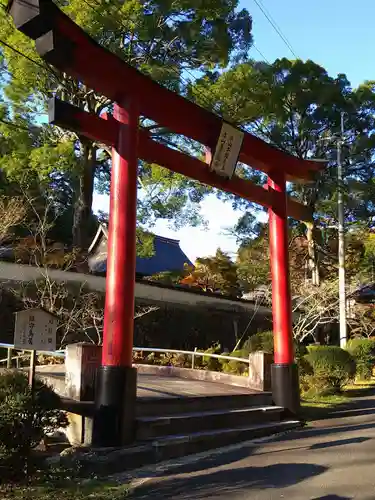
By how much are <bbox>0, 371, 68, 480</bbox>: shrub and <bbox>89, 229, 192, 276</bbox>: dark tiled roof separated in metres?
22.6

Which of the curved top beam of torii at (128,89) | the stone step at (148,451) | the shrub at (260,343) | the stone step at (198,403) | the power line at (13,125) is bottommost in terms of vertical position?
the stone step at (148,451)

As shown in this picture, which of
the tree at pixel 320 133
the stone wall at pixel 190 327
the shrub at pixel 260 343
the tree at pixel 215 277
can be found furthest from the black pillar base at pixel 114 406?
the tree at pixel 215 277

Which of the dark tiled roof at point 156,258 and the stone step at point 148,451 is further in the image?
the dark tiled roof at point 156,258

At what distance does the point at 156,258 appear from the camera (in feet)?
110

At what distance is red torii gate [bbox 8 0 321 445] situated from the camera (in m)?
7.09

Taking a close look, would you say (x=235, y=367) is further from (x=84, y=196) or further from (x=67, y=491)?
(x=67, y=491)

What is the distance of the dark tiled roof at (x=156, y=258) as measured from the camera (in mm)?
29938

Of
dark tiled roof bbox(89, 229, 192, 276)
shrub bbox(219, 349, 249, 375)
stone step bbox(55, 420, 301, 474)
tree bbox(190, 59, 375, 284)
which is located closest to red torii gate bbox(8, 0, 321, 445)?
stone step bbox(55, 420, 301, 474)

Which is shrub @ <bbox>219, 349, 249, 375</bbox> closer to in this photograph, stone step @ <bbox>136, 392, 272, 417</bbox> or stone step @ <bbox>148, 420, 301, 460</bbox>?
stone step @ <bbox>136, 392, 272, 417</bbox>

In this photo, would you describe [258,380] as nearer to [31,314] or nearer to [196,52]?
[31,314]

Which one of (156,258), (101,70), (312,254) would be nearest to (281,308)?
(101,70)

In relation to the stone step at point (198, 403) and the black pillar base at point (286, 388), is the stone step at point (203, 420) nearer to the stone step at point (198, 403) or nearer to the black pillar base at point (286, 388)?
the stone step at point (198, 403)

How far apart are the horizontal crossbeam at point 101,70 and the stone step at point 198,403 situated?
15.9ft

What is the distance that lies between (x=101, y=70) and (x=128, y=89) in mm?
548
